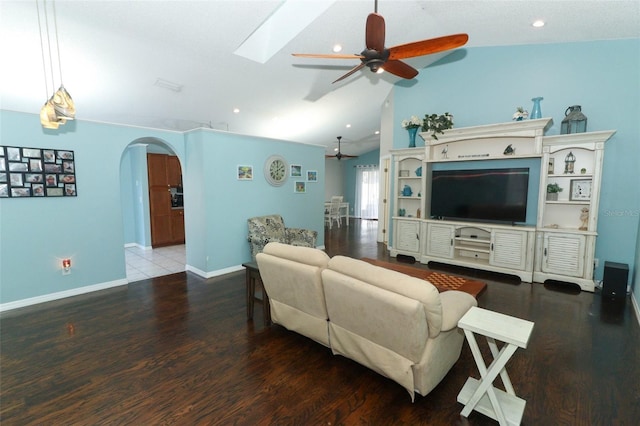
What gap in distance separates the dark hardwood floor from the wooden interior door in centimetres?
310

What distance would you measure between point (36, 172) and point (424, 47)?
4.27m

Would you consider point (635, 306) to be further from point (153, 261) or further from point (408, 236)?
point (153, 261)

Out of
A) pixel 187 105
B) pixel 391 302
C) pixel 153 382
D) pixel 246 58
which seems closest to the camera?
pixel 391 302

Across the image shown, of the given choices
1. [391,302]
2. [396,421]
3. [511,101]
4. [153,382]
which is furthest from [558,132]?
[153,382]

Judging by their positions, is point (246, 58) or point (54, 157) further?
point (246, 58)

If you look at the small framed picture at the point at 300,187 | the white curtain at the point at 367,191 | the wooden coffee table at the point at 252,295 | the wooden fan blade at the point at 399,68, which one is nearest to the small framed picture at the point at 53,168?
the wooden coffee table at the point at 252,295

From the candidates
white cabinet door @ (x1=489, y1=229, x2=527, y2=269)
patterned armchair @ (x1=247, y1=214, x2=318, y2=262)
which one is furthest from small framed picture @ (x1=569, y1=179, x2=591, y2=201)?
patterned armchair @ (x1=247, y1=214, x2=318, y2=262)

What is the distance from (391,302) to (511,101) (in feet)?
14.7

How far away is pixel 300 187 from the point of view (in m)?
5.84

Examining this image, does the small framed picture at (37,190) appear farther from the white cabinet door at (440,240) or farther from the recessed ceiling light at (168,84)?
the white cabinet door at (440,240)

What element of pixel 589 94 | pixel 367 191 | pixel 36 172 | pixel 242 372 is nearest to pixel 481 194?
pixel 589 94

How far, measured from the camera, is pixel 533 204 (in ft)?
14.9

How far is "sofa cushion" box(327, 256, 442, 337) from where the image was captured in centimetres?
168

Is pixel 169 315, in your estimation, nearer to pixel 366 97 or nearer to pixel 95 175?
pixel 95 175
